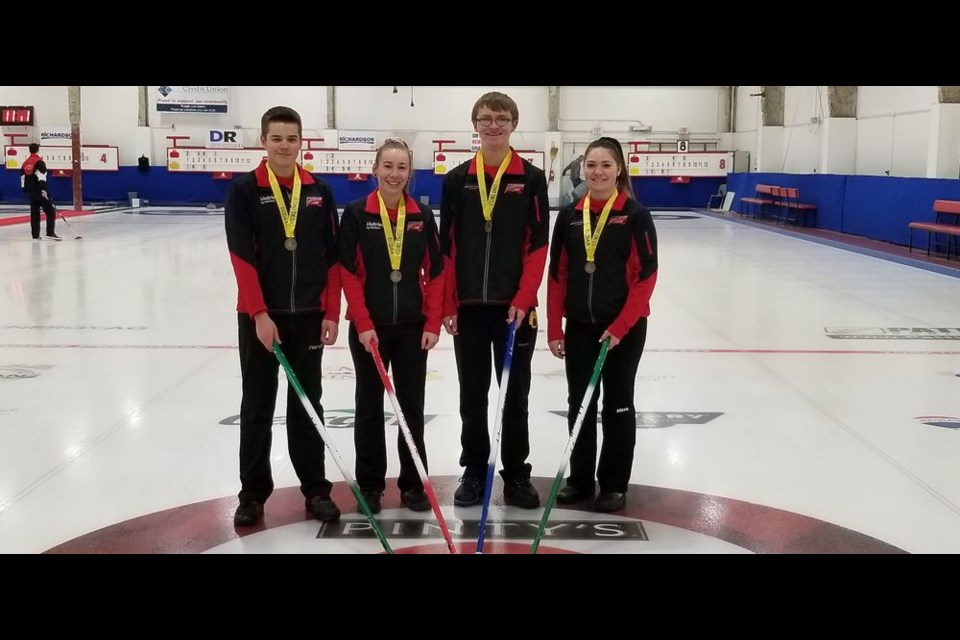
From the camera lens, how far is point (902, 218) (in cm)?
1483

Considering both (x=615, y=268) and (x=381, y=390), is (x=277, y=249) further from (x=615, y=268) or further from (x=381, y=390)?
(x=615, y=268)

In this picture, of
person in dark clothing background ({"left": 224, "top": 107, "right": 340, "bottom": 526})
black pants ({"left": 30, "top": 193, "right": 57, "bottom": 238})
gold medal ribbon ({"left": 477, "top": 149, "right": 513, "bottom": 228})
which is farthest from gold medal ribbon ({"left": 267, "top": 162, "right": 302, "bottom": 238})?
black pants ({"left": 30, "top": 193, "right": 57, "bottom": 238})

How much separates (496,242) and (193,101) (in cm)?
2302

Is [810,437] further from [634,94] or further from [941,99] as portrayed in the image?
[634,94]

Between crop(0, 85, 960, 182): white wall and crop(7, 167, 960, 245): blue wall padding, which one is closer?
crop(7, 167, 960, 245): blue wall padding

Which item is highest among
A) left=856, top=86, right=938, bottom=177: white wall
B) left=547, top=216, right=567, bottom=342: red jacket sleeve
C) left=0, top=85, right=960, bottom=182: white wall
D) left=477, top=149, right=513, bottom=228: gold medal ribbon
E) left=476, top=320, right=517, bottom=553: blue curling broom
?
left=0, top=85, right=960, bottom=182: white wall

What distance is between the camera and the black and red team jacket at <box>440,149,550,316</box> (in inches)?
146

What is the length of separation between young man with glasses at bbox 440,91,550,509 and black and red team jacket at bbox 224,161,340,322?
0.49m

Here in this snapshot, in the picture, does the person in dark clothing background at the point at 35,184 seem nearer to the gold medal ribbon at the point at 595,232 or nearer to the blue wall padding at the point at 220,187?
the blue wall padding at the point at 220,187

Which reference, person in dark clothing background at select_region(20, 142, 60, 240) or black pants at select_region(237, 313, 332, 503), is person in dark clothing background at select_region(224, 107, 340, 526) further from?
person in dark clothing background at select_region(20, 142, 60, 240)

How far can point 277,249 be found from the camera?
11.6 ft
